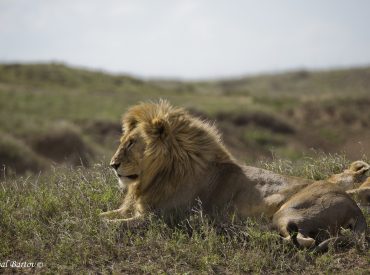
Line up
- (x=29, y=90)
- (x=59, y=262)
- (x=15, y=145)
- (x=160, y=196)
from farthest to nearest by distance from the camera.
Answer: (x=29, y=90)
(x=15, y=145)
(x=160, y=196)
(x=59, y=262)

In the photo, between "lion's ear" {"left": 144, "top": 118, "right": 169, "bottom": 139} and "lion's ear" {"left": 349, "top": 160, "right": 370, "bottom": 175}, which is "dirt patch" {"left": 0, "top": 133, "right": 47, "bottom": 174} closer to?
"lion's ear" {"left": 144, "top": 118, "right": 169, "bottom": 139}

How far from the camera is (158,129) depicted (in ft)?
20.9

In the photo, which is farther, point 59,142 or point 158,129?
point 59,142

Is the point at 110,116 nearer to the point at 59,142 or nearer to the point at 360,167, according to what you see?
the point at 59,142

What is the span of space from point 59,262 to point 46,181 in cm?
261

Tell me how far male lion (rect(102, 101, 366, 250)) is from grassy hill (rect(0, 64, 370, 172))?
11.7m

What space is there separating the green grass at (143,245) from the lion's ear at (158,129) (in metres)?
0.93

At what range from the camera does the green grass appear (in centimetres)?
512

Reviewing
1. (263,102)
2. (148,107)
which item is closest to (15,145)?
(148,107)

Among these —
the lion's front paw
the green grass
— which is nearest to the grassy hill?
the lion's front paw

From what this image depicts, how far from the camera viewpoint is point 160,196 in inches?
246

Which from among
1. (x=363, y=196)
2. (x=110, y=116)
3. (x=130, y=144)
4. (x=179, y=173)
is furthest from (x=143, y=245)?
(x=110, y=116)

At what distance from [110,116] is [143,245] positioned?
24375mm

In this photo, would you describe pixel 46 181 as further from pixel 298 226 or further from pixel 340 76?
pixel 340 76
